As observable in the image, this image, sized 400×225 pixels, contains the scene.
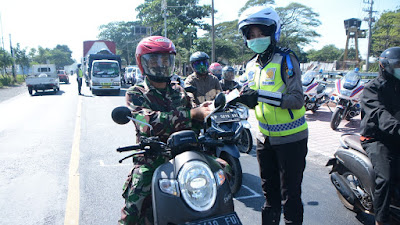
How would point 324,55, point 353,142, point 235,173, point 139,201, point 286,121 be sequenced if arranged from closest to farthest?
point 139,201, point 286,121, point 353,142, point 235,173, point 324,55

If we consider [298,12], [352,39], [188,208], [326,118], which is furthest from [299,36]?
[188,208]

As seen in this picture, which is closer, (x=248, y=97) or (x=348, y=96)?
(x=248, y=97)

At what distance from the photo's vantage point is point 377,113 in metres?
2.76

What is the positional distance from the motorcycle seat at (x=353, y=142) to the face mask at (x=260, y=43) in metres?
1.52

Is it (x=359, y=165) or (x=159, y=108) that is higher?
(x=159, y=108)

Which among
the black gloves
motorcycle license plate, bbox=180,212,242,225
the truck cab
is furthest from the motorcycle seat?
the truck cab

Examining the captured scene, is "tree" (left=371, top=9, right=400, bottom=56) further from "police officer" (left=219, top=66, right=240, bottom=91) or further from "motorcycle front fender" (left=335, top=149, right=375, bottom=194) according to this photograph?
"motorcycle front fender" (left=335, top=149, right=375, bottom=194)

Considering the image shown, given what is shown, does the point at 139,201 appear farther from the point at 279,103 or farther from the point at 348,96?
the point at 348,96

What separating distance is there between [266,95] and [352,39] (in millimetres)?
54950

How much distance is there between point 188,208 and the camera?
1586 millimetres

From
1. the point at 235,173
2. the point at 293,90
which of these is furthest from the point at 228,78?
the point at 293,90

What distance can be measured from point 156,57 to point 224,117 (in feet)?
7.12

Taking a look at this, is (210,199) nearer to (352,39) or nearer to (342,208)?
(342,208)

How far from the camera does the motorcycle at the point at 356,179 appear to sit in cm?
276
